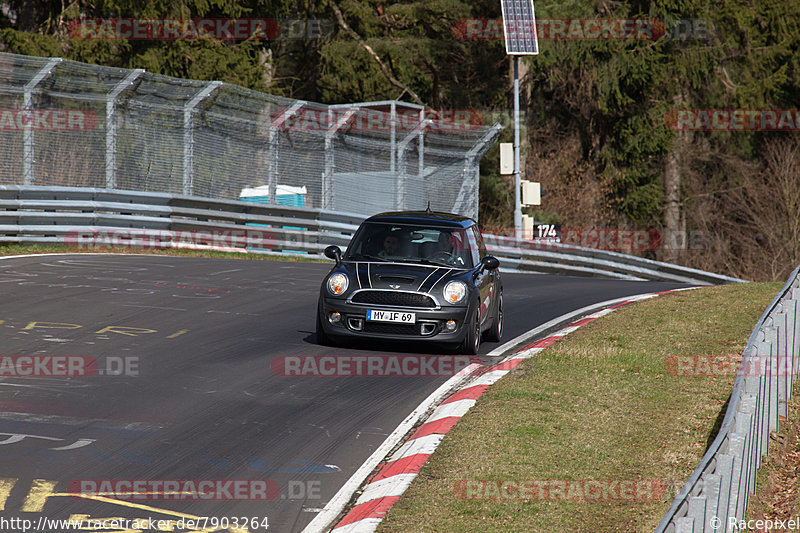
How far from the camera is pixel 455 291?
10.5 metres

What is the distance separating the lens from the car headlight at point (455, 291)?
10.4 metres

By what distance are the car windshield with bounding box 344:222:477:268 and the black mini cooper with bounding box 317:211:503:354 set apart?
0.04ft

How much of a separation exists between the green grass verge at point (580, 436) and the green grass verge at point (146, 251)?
11.3m

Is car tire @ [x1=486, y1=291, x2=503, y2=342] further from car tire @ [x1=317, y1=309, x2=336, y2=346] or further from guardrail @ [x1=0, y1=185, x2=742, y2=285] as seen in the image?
guardrail @ [x1=0, y1=185, x2=742, y2=285]

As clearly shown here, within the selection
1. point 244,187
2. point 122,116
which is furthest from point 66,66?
point 244,187

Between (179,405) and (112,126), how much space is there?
42.2 ft

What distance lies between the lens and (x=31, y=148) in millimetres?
18750

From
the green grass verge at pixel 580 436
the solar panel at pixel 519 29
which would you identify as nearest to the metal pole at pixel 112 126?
the green grass verge at pixel 580 436

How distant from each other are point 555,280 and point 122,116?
31.2ft

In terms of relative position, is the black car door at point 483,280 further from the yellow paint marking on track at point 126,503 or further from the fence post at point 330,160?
the fence post at point 330,160

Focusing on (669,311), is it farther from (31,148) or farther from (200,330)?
(31,148)

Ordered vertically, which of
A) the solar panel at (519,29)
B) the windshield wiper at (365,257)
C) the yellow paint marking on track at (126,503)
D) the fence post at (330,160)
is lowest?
the yellow paint marking on track at (126,503)

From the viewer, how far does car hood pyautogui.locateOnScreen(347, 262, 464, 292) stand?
1045 centimetres

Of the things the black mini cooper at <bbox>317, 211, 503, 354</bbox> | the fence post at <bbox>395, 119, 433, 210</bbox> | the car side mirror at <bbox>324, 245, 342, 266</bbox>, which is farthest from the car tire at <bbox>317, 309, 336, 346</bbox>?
the fence post at <bbox>395, 119, 433, 210</bbox>
